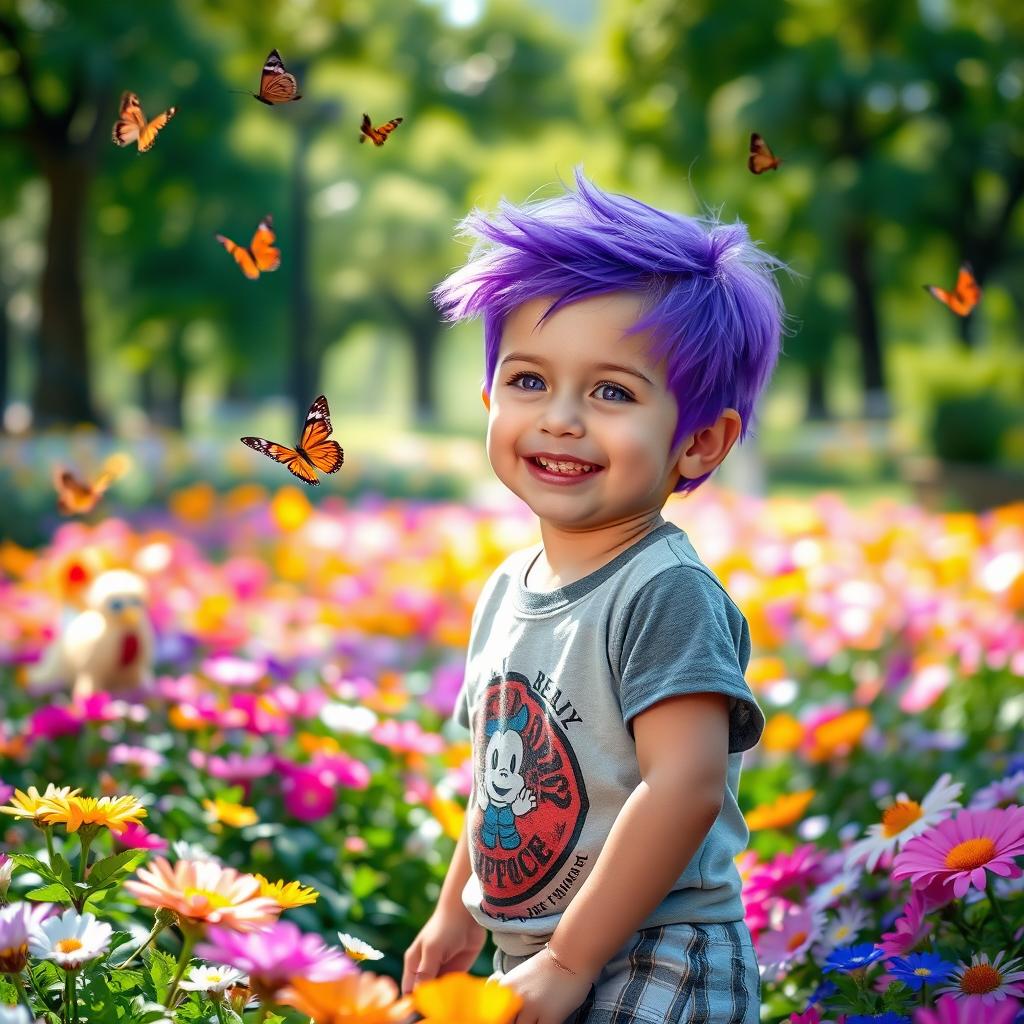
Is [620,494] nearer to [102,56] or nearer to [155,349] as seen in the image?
[102,56]

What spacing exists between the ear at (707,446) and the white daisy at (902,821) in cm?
55

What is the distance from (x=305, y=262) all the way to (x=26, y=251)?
18488 millimetres

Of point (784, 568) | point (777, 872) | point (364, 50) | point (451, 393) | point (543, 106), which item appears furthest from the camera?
point (451, 393)

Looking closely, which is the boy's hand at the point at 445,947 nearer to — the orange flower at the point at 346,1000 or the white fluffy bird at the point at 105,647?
the orange flower at the point at 346,1000

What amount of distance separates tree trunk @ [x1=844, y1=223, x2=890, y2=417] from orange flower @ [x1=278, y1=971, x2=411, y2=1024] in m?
20.8

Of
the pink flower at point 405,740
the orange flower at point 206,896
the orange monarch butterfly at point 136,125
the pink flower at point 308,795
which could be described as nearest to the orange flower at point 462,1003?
the orange flower at point 206,896

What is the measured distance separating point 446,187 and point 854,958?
37532 millimetres

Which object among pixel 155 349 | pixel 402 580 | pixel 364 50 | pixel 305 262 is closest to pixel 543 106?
pixel 155 349

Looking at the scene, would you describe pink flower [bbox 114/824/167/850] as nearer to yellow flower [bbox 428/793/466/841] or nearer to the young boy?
the young boy

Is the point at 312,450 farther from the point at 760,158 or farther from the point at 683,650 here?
the point at 760,158

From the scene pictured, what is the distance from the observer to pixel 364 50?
55.6ft

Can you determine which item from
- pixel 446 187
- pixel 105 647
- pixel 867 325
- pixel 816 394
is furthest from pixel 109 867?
pixel 446 187

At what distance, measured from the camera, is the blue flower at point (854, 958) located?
62.2 inches

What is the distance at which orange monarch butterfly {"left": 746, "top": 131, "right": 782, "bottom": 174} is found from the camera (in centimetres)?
181
